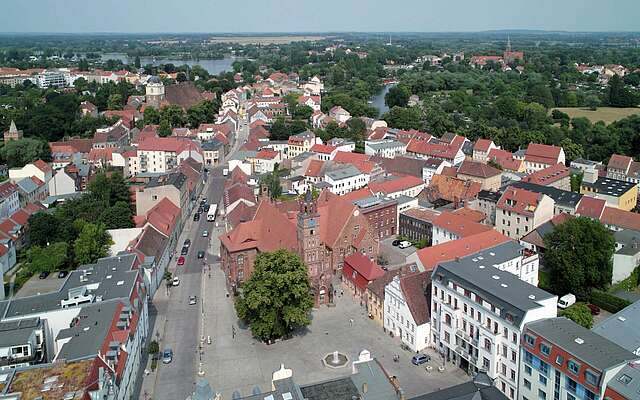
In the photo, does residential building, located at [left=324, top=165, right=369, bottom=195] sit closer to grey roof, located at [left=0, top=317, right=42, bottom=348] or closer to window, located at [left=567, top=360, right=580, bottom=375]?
grey roof, located at [left=0, top=317, right=42, bottom=348]

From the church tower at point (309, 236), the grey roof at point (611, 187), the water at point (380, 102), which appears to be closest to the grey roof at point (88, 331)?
the church tower at point (309, 236)

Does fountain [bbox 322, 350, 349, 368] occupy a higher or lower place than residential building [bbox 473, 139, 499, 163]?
lower

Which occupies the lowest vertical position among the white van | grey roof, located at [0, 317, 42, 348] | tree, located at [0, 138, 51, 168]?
the white van

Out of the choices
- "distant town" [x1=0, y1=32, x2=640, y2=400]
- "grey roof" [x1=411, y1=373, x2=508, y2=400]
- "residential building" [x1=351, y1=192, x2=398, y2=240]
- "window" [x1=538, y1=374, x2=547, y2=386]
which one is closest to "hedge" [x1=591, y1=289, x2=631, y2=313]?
"distant town" [x1=0, y1=32, x2=640, y2=400]

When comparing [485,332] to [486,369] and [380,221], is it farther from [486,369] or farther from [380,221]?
[380,221]

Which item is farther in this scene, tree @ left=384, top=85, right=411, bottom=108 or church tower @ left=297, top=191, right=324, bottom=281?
tree @ left=384, top=85, right=411, bottom=108

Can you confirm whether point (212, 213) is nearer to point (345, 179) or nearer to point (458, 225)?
point (345, 179)

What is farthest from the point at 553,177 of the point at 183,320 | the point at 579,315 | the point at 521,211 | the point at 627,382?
the point at 183,320

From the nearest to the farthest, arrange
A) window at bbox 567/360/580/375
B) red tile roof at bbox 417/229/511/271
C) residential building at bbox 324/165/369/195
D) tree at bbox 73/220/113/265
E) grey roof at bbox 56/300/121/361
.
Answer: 1. window at bbox 567/360/580/375
2. grey roof at bbox 56/300/121/361
3. red tile roof at bbox 417/229/511/271
4. tree at bbox 73/220/113/265
5. residential building at bbox 324/165/369/195
